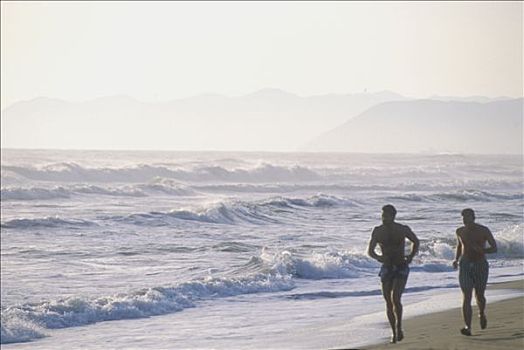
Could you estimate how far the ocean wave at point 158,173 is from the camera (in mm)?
68688

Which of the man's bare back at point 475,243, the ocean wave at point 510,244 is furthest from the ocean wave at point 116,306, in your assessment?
the ocean wave at point 510,244

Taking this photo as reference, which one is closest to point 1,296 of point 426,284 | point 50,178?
point 426,284

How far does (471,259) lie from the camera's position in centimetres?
1091

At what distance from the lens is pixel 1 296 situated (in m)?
17.1

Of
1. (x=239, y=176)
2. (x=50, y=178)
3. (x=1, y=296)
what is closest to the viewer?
(x=1, y=296)

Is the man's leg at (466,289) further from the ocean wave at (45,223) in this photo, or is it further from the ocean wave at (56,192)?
the ocean wave at (56,192)

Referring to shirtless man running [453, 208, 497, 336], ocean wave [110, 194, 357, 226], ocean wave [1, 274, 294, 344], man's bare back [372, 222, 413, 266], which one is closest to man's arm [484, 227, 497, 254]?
shirtless man running [453, 208, 497, 336]

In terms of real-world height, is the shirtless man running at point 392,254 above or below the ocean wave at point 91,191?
above

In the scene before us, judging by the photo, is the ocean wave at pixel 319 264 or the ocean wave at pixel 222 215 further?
the ocean wave at pixel 222 215

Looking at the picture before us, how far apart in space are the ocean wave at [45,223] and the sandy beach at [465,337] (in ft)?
66.5

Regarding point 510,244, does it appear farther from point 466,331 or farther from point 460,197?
point 460,197

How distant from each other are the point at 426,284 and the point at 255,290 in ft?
11.1

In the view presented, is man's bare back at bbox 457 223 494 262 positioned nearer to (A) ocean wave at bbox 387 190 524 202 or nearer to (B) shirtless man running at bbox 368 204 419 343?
(B) shirtless man running at bbox 368 204 419 343

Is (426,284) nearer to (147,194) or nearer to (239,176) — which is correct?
(147,194)
